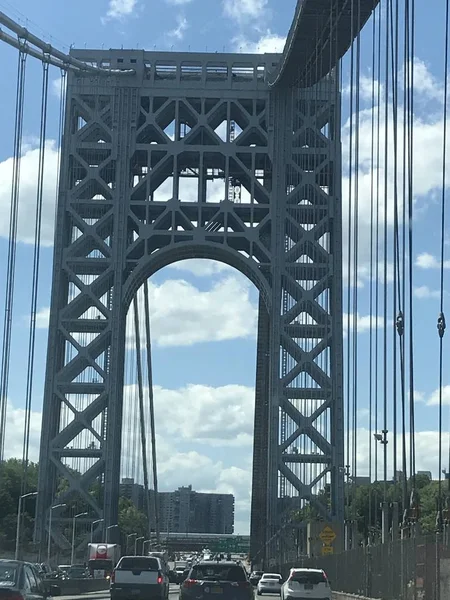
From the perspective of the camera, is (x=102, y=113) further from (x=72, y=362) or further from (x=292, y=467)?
(x=292, y=467)

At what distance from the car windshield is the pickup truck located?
15.3 meters

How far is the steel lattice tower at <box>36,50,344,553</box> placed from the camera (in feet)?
248

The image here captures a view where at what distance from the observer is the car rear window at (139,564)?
34875 millimetres

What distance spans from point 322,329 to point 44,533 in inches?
810

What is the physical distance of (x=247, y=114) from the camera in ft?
262

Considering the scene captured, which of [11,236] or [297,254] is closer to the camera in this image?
[11,236]

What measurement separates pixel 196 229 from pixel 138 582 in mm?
46129

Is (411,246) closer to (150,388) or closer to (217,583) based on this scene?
(217,583)

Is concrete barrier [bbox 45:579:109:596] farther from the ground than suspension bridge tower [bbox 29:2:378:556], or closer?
closer

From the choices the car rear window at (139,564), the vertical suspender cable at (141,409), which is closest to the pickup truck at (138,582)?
the car rear window at (139,564)

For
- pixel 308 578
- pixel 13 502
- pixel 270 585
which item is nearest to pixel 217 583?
pixel 308 578

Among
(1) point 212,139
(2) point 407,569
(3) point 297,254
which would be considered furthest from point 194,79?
(2) point 407,569

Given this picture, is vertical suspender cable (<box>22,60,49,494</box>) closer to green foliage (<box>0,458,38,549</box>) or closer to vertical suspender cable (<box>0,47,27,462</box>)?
vertical suspender cable (<box>0,47,27,462</box>)

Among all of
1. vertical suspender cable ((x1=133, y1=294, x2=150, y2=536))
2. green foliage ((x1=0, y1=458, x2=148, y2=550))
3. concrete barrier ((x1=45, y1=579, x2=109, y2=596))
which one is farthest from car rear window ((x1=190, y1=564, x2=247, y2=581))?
vertical suspender cable ((x1=133, y1=294, x2=150, y2=536))
